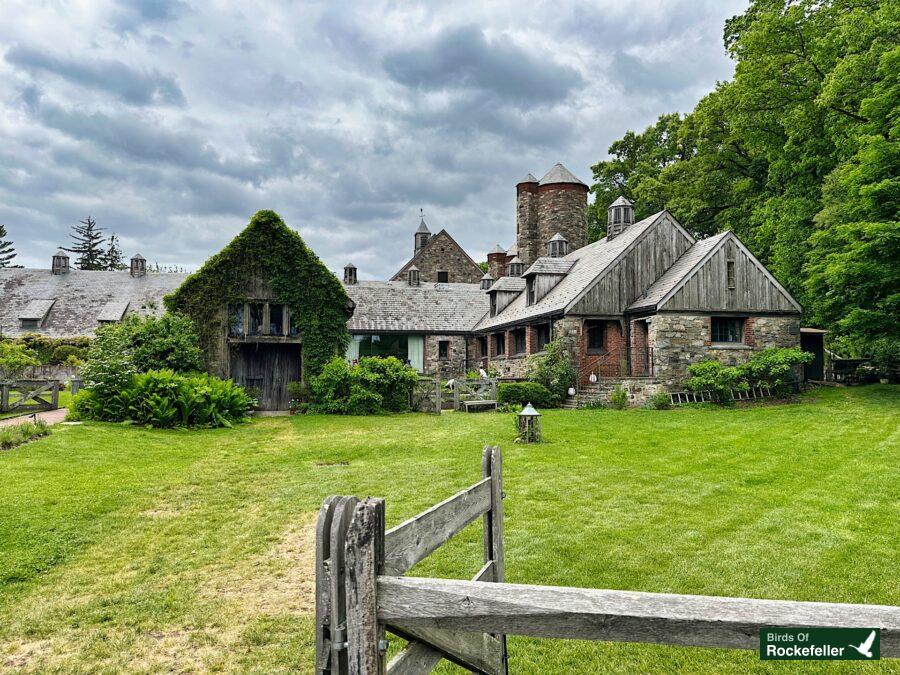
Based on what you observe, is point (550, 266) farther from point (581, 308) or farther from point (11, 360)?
point (11, 360)

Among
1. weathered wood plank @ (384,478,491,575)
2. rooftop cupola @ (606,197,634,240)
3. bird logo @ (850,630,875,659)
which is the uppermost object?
rooftop cupola @ (606,197,634,240)

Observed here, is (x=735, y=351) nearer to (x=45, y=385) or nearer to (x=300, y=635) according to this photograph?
(x=300, y=635)

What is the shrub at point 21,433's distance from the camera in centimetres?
1243

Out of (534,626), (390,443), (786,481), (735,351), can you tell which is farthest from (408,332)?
(534,626)

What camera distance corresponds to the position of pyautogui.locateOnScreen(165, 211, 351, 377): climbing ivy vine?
23.0 metres

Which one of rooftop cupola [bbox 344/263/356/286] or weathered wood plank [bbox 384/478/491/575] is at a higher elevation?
rooftop cupola [bbox 344/263/356/286]

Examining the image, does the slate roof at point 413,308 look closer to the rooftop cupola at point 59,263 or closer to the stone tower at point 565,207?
the stone tower at point 565,207

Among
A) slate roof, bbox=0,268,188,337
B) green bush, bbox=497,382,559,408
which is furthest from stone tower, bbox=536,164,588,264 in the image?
slate roof, bbox=0,268,188,337

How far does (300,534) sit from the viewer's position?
7.66 metres

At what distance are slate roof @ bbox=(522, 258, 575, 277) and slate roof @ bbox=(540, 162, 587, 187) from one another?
10.3 metres

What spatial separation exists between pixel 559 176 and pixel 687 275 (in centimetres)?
1786

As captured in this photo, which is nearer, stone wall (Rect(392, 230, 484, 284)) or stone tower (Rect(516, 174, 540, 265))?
stone tower (Rect(516, 174, 540, 265))

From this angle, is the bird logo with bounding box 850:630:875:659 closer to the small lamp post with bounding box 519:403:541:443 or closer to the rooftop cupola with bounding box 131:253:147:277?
the small lamp post with bounding box 519:403:541:443

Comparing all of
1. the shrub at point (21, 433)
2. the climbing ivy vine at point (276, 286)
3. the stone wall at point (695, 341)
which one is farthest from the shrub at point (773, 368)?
the shrub at point (21, 433)
